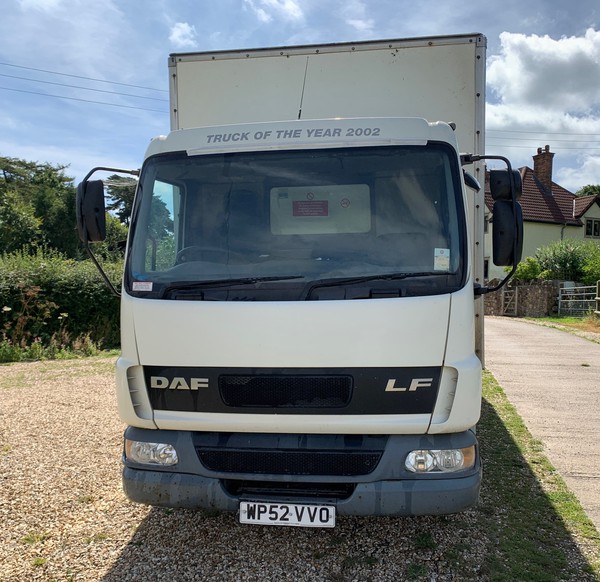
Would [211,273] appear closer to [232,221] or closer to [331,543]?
[232,221]

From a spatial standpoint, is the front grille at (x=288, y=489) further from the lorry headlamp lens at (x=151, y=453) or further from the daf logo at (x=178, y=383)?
the daf logo at (x=178, y=383)

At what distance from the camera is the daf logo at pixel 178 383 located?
10.3 ft

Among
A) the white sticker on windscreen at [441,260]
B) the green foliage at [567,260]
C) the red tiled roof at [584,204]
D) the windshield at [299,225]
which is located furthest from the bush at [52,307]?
the red tiled roof at [584,204]

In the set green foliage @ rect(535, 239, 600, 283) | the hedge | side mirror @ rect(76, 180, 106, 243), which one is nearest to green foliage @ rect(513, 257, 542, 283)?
green foliage @ rect(535, 239, 600, 283)

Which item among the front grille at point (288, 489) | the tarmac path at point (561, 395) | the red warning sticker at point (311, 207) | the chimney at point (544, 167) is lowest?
the tarmac path at point (561, 395)

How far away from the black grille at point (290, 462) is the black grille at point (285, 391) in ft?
0.90

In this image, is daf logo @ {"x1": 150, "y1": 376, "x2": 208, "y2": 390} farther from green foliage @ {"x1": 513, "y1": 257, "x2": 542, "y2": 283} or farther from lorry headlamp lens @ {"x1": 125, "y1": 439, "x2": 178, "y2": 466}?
green foliage @ {"x1": 513, "y1": 257, "x2": 542, "y2": 283}

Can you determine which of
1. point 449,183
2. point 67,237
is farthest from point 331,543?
point 67,237

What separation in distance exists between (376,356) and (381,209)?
908 millimetres

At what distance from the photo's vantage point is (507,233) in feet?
10.8

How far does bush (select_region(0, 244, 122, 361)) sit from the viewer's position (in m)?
11.6

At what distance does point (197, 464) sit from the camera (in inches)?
125

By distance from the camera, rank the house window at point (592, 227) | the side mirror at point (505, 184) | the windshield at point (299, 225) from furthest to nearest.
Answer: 1. the house window at point (592, 227)
2. the side mirror at point (505, 184)
3. the windshield at point (299, 225)

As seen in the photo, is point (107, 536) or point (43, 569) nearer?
point (43, 569)
